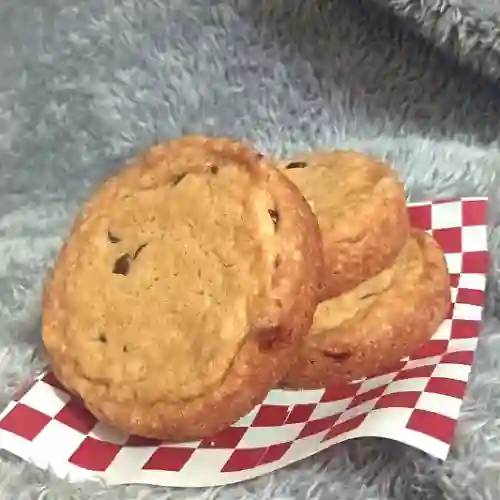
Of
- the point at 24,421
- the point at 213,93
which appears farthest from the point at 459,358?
the point at 213,93

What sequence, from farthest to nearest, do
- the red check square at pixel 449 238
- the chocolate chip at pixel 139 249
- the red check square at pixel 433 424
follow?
the red check square at pixel 449 238 < the chocolate chip at pixel 139 249 < the red check square at pixel 433 424

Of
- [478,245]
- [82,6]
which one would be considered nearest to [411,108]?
[478,245]

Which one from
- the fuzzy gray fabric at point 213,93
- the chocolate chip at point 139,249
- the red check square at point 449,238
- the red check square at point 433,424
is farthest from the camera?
the fuzzy gray fabric at point 213,93

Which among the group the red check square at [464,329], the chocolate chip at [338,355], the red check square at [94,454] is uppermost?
the red check square at [464,329]

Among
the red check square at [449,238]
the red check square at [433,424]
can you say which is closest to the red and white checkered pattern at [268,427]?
the red check square at [433,424]

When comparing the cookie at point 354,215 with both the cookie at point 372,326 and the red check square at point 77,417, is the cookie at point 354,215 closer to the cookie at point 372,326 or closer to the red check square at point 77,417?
the cookie at point 372,326

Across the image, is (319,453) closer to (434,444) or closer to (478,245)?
(434,444)
